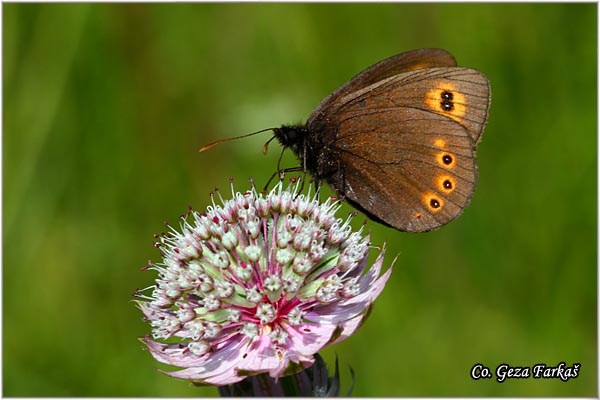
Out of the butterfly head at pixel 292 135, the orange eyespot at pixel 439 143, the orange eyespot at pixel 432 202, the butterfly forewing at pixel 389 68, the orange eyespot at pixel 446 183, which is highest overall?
the butterfly forewing at pixel 389 68

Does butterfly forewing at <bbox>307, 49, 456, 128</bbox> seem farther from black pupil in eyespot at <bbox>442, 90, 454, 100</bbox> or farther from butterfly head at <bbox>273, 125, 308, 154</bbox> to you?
black pupil in eyespot at <bbox>442, 90, 454, 100</bbox>

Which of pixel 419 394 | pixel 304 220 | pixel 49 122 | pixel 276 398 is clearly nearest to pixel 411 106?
pixel 304 220

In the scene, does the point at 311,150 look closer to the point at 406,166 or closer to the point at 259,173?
the point at 406,166

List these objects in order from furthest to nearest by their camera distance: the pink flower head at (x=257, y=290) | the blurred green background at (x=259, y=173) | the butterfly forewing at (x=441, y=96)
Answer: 1. the blurred green background at (x=259, y=173)
2. the butterfly forewing at (x=441, y=96)
3. the pink flower head at (x=257, y=290)

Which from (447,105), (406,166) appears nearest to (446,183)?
(406,166)

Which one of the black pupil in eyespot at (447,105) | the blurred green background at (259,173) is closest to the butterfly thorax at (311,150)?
the black pupil in eyespot at (447,105)

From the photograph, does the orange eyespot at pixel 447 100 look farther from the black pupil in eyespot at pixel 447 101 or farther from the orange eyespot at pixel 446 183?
the orange eyespot at pixel 446 183

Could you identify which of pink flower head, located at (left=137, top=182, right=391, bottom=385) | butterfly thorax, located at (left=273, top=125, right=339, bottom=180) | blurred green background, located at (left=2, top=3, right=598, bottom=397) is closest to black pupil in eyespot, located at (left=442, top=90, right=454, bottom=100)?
butterfly thorax, located at (left=273, top=125, right=339, bottom=180)
